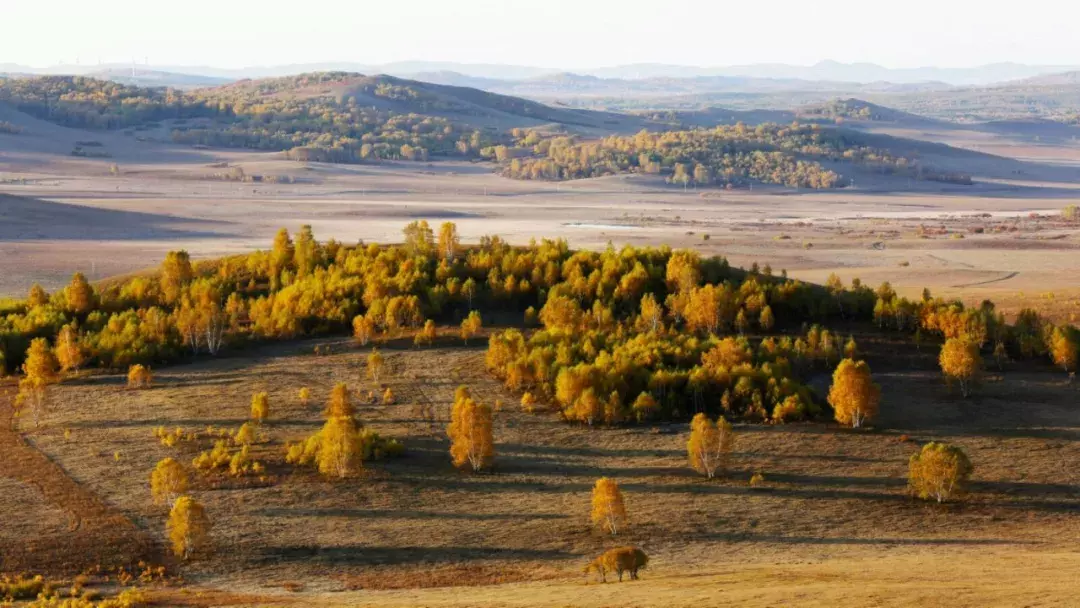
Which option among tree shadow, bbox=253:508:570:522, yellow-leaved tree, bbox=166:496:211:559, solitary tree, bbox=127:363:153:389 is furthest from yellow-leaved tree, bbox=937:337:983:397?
solitary tree, bbox=127:363:153:389

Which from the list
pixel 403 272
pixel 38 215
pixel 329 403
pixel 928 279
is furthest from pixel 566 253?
pixel 38 215

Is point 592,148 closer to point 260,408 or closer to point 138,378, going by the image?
point 138,378

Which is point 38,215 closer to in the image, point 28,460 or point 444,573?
point 28,460

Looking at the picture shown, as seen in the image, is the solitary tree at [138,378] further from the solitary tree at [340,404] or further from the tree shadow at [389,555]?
the tree shadow at [389,555]

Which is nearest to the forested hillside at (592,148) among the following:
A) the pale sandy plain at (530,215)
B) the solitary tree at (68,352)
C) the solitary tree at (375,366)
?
the pale sandy plain at (530,215)

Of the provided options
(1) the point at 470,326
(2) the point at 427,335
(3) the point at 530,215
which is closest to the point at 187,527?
(2) the point at 427,335

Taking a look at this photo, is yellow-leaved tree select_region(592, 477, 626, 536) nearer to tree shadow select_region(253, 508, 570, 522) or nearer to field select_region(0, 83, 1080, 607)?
field select_region(0, 83, 1080, 607)
